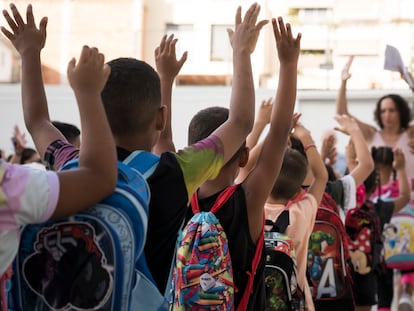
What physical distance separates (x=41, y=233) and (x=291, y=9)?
32.1 m

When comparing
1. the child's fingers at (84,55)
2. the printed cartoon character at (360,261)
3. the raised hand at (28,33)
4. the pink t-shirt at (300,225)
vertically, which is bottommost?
the printed cartoon character at (360,261)

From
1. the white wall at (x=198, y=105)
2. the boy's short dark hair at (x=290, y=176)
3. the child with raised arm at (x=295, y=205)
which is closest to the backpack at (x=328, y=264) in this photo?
the child with raised arm at (x=295, y=205)

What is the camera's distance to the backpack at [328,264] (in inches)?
208

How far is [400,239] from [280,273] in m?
4.91

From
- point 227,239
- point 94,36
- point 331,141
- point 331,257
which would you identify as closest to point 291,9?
point 94,36

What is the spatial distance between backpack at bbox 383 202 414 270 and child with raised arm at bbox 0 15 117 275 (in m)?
6.61

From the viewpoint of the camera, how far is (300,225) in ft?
14.0

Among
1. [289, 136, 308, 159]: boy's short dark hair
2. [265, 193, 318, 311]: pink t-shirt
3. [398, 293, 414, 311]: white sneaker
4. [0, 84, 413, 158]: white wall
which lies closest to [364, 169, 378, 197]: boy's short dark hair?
[398, 293, 414, 311]: white sneaker

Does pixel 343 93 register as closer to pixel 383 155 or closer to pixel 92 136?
pixel 383 155

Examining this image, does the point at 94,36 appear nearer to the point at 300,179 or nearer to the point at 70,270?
the point at 300,179

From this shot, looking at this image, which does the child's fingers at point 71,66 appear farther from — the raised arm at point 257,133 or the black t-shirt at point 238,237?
the raised arm at point 257,133

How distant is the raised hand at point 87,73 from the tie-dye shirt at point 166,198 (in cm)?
36

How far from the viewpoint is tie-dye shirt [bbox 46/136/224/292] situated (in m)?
2.50

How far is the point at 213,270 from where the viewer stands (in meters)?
3.08
